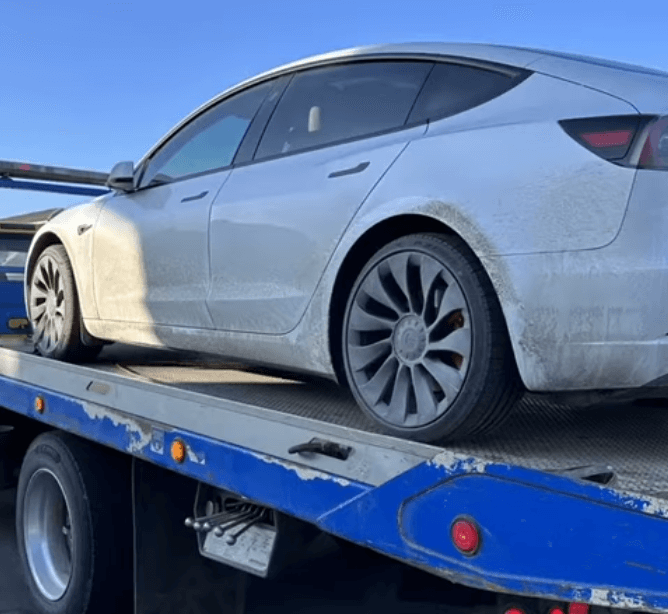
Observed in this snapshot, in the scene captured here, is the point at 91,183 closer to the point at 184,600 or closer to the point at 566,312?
the point at 184,600

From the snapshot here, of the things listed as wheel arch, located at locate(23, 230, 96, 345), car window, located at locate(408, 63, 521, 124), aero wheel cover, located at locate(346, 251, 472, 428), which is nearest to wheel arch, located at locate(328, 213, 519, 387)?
aero wheel cover, located at locate(346, 251, 472, 428)

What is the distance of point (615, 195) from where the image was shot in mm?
2074

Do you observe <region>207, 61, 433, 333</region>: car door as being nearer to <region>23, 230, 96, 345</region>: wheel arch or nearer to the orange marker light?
the orange marker light

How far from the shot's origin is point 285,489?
2.46 metres

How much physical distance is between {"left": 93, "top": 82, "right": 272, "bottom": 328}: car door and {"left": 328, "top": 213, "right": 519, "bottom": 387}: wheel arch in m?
0.79

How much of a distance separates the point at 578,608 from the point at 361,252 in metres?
1.23

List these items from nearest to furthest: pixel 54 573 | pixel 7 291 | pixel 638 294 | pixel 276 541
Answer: pixel 638 294 → pixel 276 541 → pixel 54 573 → pixel 7 291

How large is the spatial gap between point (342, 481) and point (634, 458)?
0.78 m

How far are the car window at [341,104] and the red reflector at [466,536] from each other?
134 centimetres

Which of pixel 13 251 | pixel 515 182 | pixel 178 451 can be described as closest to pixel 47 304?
pixel 178 451

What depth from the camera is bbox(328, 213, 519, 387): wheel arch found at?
2463mm

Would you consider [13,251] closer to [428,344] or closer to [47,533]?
[47,533]

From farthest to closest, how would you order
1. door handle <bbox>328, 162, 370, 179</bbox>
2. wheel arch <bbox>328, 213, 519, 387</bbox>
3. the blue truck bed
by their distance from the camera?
door handle <bbox>328, 162, 370, 179</bbox>
wheel arch <bbox>328, 213, 519, 387</bbox>
the blue truck bed

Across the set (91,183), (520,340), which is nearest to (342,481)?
(520,340)
